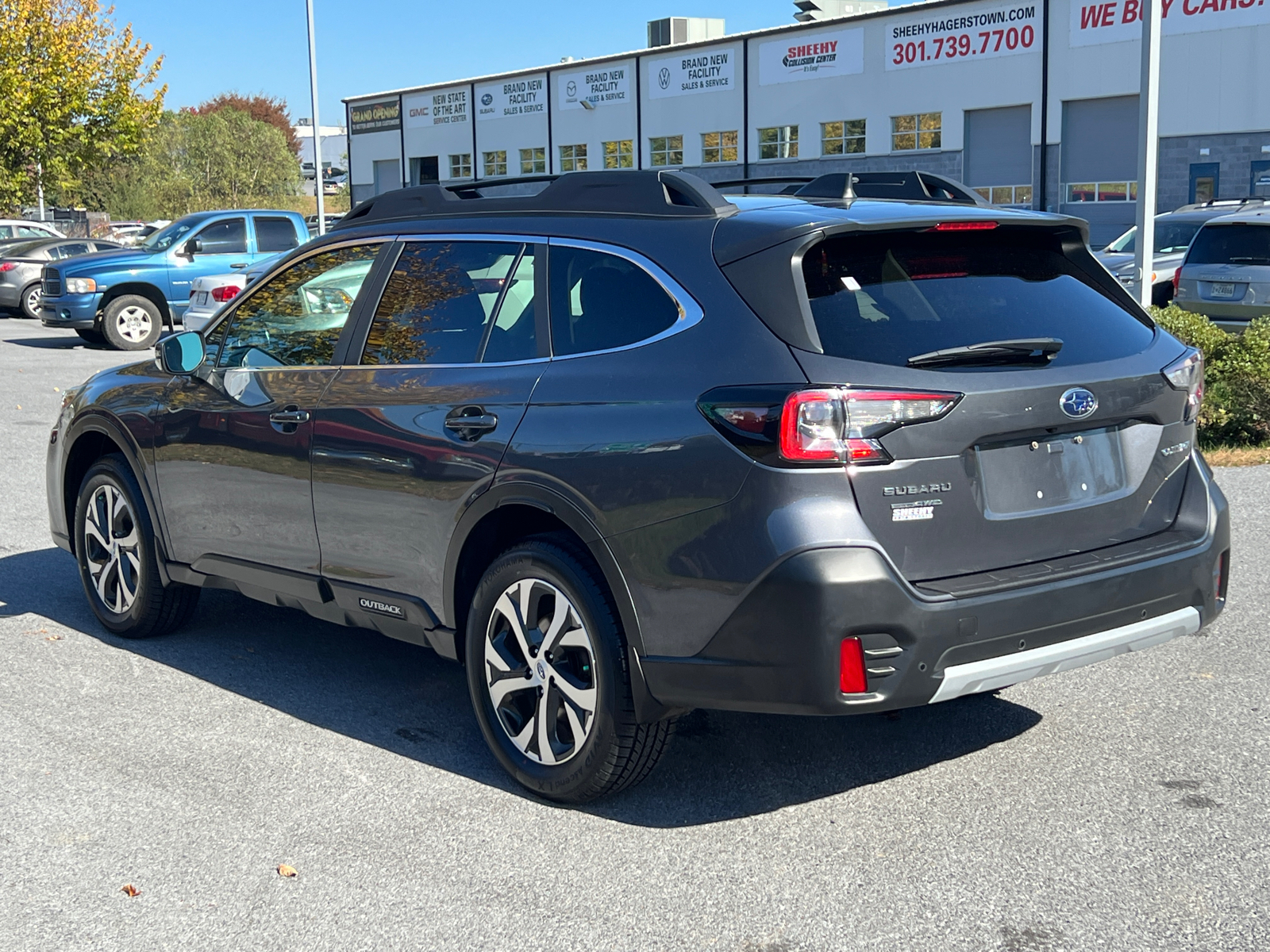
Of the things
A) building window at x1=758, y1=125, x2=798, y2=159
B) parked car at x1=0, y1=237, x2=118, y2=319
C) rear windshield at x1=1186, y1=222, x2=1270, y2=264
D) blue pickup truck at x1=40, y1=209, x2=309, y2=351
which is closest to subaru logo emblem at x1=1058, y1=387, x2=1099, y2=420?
rear windshield at x1=1186, y1=222, x2=1270, y2=264

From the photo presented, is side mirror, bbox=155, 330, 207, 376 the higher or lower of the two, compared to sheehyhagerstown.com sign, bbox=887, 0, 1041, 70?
lower

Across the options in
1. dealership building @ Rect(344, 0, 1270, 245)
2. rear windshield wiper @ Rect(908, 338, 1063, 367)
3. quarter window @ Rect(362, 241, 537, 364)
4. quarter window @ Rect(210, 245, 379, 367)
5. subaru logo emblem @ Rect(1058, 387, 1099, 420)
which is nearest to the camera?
rear windshield wiper @ Rect(908, 338, 1063, 367)

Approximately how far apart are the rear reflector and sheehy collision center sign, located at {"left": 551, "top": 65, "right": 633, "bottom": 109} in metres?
52.6

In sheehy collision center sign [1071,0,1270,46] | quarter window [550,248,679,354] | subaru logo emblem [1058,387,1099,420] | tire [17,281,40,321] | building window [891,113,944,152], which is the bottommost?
tire [17,281,40,321]

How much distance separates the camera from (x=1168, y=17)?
1470 inches

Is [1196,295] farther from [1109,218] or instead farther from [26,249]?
[1109,218]

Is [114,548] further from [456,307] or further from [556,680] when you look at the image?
[556,680]

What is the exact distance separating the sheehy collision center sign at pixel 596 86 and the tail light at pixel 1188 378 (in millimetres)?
51639

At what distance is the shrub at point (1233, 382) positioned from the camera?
10070mm

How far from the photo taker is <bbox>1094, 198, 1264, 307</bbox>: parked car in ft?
57.1

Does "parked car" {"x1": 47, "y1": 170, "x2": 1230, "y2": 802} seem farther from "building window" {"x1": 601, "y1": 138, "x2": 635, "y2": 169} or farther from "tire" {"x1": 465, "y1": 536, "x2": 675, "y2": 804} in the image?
"building window" {"x1": 601, "y1": 138, "x2": 635, "y2": 169}

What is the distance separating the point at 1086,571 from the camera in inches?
153

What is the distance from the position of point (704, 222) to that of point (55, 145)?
37651mm

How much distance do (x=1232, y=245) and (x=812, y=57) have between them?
1374 inches
